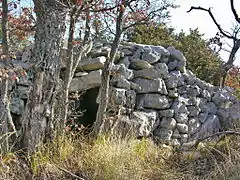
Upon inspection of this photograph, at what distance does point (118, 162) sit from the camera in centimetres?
476

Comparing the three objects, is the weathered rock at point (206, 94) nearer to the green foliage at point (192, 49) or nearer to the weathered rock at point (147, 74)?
the weathered rock at point (147, 74)

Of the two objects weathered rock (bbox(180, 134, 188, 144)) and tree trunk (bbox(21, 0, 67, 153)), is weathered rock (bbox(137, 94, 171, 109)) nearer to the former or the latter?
weathered rock (bbox(180, 134, 188, 144))

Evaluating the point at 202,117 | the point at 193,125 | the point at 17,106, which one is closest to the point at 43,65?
the point at 17,106

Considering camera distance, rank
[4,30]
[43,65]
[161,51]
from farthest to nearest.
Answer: [161,51]
[4,30]
[43,65]

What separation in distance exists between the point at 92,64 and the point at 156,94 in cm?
122

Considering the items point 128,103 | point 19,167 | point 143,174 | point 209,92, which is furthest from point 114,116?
point 209,92

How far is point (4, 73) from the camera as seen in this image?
14.3 ft

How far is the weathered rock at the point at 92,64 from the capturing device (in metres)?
6.57

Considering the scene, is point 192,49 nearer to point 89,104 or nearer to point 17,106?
point 89,104

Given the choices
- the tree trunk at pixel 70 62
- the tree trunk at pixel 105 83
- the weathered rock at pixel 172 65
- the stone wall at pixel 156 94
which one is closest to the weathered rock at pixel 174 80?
the stone wall at pixel 156 94

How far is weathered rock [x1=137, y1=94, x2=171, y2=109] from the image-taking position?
6977 mm

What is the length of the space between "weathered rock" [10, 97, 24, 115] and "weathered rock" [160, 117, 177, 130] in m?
2.37

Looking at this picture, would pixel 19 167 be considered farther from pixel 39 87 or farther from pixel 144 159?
pixel 144 159

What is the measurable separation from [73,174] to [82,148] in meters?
0.64
